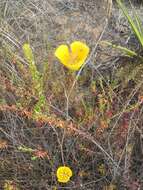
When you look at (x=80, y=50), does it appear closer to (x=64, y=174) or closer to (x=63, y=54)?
(x=63, y=54)

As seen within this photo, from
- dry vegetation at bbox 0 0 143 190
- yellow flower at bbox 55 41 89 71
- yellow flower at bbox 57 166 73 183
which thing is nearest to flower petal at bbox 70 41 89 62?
yellow flower at bbox 55 41 89 71

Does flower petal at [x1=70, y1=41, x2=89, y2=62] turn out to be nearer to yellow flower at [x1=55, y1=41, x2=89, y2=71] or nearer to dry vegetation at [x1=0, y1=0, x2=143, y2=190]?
yellow flower at [x1=55, y1=41, x2=89, y2=71]

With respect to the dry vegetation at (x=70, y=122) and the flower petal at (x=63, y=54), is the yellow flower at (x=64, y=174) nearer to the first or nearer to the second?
the dry vegetation at (x=70, y=122)

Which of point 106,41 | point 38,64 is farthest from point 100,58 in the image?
point 38,64

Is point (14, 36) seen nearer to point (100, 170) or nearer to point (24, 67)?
point (24, 67)

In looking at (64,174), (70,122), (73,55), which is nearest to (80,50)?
(73,55)
